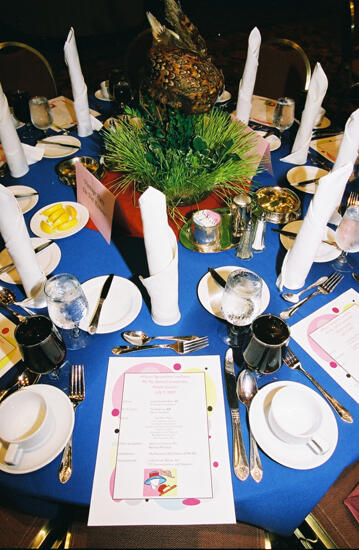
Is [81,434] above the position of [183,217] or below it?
below

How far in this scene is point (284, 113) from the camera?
1.59 metres

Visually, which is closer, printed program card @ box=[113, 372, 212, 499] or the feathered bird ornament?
printed program card @ box=[113, 372, 212, 499]

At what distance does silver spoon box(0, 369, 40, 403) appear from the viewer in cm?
85

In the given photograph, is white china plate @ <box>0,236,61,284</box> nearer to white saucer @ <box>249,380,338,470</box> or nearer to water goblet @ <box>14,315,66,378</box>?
water goblet @ <box>14,315,66,378</box>

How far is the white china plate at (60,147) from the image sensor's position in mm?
1622

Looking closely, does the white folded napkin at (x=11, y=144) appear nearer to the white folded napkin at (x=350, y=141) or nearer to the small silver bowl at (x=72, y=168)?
the small silver bowl at (x=72, y=168)

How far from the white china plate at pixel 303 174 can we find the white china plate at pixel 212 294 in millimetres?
576

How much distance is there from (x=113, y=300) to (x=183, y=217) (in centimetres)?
42

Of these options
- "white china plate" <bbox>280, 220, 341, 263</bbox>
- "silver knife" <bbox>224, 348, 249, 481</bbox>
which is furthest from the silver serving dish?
"silver knife" <bbox>224, 348, 249, 481</bbox>

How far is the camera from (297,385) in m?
0.82

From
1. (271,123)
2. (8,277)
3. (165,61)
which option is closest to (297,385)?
(8,277)

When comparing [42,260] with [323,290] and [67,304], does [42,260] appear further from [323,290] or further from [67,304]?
[323,290]

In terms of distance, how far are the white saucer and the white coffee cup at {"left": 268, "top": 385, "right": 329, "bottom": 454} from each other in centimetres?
1

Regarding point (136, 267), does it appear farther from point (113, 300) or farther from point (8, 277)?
point (8, 277)
